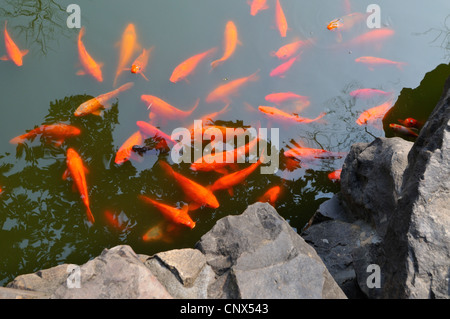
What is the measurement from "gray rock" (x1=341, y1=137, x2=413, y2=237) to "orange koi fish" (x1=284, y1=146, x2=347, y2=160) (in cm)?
83

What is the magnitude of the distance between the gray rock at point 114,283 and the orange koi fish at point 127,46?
138 inches

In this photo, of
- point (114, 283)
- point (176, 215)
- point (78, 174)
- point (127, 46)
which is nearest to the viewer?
point (114, 283)

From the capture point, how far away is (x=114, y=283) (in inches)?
96.7

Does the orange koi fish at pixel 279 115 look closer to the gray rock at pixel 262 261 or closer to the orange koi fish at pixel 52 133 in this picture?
the gray rock at pixel 262 261

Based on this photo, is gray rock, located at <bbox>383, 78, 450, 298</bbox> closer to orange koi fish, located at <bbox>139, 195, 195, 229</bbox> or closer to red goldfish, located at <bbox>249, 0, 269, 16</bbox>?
orange koi fish, located at <bbox>139, 195, 195, 229</bbox>

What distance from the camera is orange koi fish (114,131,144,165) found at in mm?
4676

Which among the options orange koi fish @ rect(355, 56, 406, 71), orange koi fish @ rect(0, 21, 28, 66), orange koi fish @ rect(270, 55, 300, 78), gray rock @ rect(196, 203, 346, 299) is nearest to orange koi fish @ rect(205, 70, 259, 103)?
orange koi fish @ rect(270, 55, 300, 78)

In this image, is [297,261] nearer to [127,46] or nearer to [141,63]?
[141,63]

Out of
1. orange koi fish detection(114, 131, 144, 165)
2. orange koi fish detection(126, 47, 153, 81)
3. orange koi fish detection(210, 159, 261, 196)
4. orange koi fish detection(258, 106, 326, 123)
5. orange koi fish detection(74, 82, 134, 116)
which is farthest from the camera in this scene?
orange koi fish detection(126, 47, 153, 81)

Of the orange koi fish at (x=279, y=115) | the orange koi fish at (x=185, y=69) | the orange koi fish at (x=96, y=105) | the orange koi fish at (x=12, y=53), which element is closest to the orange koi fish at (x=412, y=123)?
the orange koi fish at (x=279, y=115)

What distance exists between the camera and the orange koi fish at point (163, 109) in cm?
514

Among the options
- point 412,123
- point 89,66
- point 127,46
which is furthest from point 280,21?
point 89,66

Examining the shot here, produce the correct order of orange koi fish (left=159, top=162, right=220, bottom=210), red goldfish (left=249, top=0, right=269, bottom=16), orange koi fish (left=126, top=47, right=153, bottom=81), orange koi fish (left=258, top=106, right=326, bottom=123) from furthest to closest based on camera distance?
red goldfish (left=249, top=0, right=269, bottom=16) < orange koi fish (left=126, top=47, right=153, bottom=81) < orange koi fish (left=258, top=106, right=326, bottom=123) < orange koi fish (left=159, top=162, right=220, bottom=210)

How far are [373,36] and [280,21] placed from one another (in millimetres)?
1446
